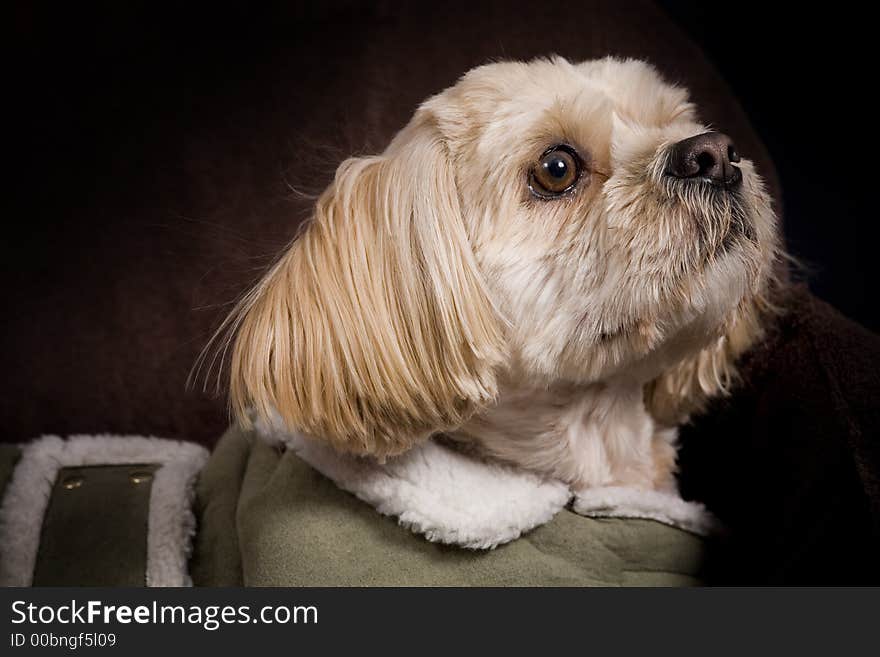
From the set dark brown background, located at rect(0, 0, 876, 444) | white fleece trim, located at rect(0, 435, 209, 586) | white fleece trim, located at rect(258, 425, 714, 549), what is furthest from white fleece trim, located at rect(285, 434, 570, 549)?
dark brown background, located at rect(0, 0, 876, 444)

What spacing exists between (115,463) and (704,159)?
0.91m

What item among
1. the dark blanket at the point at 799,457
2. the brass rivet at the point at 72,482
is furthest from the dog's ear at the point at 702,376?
the brass rivet at the point at 72,482

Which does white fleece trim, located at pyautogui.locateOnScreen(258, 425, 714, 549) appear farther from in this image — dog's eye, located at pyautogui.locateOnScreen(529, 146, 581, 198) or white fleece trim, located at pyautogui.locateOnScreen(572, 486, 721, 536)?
dog's eye, located at pyautogui.locateOnScreen(529, 146, 581, 198)

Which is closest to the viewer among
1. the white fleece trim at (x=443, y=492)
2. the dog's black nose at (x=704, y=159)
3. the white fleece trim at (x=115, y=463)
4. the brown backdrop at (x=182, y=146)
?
the dog's black nose at (x=704, y=159)

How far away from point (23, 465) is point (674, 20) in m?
1.14

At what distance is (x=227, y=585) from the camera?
104cm

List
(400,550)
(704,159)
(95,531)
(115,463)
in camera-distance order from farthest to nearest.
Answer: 1. (115,463)
2. (95,531)
3. (400,550)
4. (704,159)

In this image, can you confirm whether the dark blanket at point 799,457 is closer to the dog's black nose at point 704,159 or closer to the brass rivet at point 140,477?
the dog's black nose at point 704,159

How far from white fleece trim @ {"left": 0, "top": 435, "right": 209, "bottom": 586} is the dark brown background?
0.48 ft

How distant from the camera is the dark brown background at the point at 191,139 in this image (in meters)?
1.15

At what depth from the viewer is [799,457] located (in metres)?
1.04

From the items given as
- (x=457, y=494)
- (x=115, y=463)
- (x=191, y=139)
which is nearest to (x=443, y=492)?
(x=457, y=494)

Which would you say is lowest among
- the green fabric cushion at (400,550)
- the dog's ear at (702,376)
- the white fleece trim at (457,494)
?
the green fabric cushion at (400,550)

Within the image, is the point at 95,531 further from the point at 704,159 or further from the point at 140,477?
the point at 704,159
